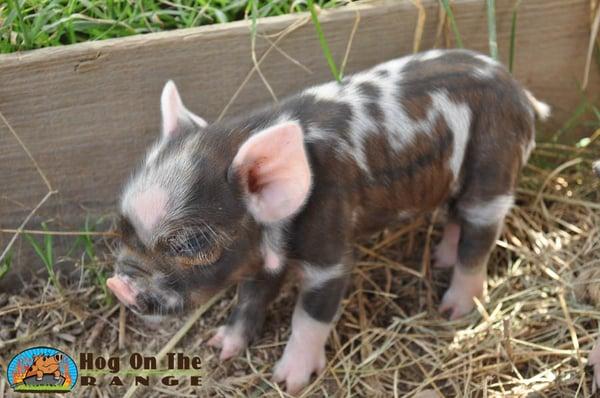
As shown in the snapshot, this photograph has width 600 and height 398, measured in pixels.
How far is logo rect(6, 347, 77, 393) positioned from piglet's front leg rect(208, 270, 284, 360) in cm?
55

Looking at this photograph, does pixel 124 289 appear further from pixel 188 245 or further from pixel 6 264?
pixel 6 264

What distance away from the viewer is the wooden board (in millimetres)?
3088

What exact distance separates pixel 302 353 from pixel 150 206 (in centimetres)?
90

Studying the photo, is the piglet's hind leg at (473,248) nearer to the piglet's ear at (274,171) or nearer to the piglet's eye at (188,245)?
the piglet's ear at (274,171)

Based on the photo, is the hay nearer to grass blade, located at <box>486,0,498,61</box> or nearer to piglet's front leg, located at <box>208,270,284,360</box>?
piglet's front leg, located at <box>208,270,284,360</box>

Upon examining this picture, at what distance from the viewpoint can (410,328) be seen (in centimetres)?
336

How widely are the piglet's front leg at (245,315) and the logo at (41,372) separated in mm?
553

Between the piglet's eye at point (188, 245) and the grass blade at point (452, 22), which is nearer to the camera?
the piglet's eye at point (188, 245)

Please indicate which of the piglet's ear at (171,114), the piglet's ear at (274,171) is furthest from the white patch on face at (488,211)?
the piglet's ear at (171,114)

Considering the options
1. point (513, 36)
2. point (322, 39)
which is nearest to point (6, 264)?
point (322, 39)

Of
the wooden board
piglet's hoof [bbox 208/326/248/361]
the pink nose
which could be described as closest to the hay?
piglet's hoof [bbox 208/326/248/361]

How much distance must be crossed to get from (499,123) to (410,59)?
39 centimetres

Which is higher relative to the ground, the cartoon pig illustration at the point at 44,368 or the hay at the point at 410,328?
the cartoon pig illustration at the point at 44,368

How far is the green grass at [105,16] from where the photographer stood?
123 inches
